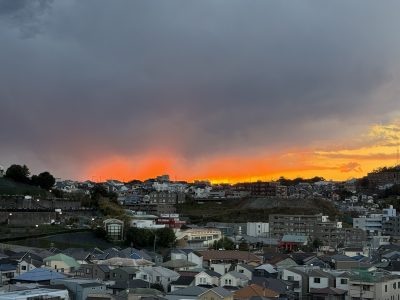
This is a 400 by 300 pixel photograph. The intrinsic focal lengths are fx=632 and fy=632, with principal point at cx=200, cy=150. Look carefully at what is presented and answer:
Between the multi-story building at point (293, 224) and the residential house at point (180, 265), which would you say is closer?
the residential house at point (180, 265)

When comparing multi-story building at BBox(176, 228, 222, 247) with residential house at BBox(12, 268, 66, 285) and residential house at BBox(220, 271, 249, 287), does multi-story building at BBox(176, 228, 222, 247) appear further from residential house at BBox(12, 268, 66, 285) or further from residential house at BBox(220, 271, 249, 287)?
residential house at BBox(12, 268, 66, 285)

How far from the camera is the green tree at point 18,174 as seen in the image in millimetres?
65625

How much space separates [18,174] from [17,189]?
5138mm

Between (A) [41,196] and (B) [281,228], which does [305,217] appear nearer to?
(B) [281,228]

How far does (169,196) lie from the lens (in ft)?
279

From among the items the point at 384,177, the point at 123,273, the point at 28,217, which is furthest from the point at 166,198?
the point at 123,273

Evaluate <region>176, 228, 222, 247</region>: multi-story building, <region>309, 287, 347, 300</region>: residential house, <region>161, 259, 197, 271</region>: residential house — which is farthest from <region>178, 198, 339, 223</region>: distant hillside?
<region>309, 287, 347, 300</region>: residential house

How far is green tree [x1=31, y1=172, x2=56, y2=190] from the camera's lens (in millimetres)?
A: 67100

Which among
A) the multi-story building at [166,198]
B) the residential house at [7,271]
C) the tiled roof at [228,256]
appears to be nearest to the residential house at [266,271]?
the tiled roof at [228,256]

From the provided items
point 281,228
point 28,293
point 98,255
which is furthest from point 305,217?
point 28,293

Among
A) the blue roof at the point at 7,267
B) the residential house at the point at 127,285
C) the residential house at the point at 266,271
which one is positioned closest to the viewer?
the residential house at the point at 127,285

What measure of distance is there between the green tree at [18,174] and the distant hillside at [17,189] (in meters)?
1.21

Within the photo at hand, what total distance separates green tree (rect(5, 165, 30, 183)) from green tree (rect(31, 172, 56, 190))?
3.39 feet

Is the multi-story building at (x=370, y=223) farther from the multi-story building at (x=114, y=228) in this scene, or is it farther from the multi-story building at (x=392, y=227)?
the multi-story building at (x=114, y=228)
